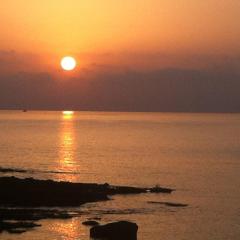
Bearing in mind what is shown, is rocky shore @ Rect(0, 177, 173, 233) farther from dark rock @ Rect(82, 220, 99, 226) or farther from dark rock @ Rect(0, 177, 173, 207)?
dark rock @ Rect(82, 220, 99, 226)

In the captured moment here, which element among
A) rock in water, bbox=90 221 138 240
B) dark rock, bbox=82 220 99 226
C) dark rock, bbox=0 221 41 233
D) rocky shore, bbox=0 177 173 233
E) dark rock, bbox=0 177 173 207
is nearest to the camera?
rock in water, bbox=90 221 138 240

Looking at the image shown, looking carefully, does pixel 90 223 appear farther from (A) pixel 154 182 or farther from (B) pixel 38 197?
(A) pixel 154 182

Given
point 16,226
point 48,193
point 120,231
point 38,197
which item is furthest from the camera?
point 48,193

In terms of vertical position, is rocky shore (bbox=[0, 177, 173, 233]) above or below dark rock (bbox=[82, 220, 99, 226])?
above

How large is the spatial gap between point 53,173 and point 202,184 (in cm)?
2453

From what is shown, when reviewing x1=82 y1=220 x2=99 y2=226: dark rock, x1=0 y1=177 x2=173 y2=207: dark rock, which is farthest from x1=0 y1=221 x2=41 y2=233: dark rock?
x1=0 y1=177 x2=173 y2=207: dark rock

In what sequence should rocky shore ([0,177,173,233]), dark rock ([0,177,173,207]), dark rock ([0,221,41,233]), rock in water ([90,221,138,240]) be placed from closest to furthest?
rock in water ([90,221,138,240]), dark rock ([0,221,41,233]), rocky shore ([0,177,173,233]), dark rock ([0,177,173,207])

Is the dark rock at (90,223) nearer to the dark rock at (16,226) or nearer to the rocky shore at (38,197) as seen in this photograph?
the rocky shore at (38,197)

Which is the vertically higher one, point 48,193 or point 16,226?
point 48,193

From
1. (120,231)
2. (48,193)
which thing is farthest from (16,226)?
(48,193)

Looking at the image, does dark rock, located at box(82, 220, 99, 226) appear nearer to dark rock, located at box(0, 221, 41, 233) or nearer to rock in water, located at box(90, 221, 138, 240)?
dark rock, located at box(0, 221, 41, 233)

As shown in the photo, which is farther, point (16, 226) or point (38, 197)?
point (38, 197)

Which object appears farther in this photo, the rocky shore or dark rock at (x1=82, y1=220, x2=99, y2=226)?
dark rock at (x1=82, y1=220, x2=99, y2=226)

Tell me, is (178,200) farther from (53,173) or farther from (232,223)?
(53,173)
